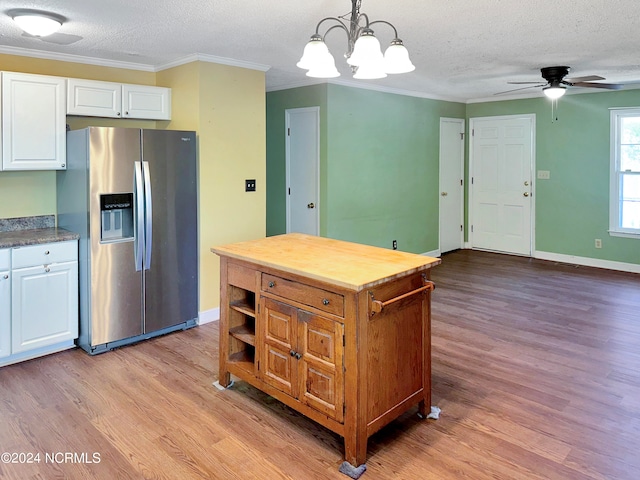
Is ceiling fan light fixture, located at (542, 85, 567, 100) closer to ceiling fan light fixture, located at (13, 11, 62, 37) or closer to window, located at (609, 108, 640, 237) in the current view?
window, located at (609, 108, 640, 237)

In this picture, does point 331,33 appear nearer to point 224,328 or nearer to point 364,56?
point 364,56

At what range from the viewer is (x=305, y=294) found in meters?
2.37

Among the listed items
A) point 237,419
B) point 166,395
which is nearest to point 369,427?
point 237,419

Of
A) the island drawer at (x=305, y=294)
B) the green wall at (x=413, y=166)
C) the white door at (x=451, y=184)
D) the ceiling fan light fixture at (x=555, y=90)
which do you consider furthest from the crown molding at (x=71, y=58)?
the white door at (x=451, y=184)

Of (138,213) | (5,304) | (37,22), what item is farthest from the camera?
(138,213)

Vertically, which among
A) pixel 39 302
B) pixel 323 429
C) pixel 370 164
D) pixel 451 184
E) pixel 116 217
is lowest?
pixel 323 429

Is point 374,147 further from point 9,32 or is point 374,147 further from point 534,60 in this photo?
point 9,32

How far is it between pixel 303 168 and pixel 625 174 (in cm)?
405

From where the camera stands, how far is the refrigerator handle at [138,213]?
361cm

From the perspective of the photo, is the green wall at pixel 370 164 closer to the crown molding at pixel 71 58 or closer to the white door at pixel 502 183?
the white door at pixel 502 183

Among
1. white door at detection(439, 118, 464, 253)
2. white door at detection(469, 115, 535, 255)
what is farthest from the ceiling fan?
white door at detection(439, 118, 464, 253)

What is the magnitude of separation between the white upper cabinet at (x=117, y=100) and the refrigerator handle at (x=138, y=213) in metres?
0.66

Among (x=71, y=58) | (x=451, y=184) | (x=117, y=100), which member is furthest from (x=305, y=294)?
(x=451, y=184)

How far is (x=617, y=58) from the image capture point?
423cm
